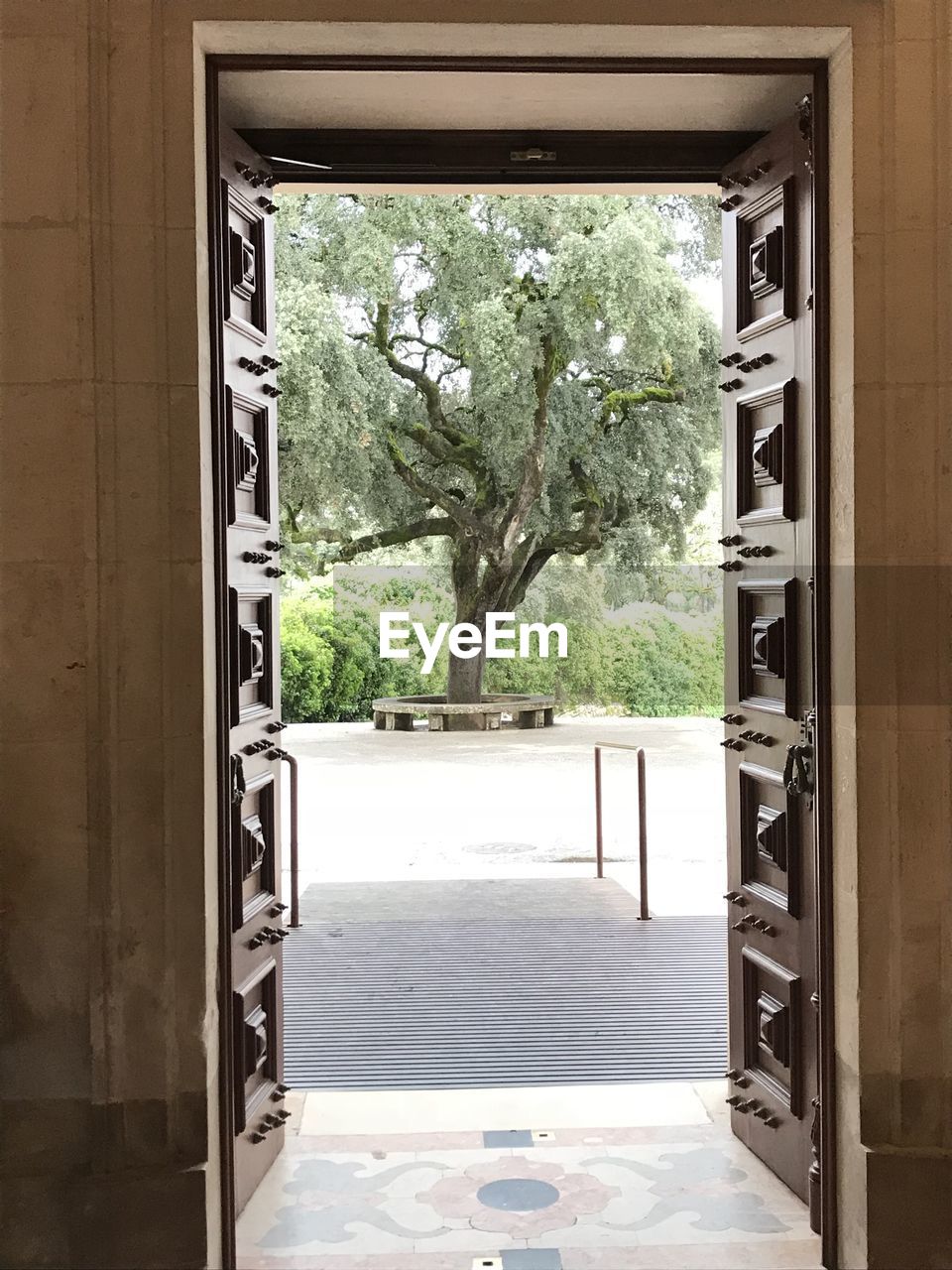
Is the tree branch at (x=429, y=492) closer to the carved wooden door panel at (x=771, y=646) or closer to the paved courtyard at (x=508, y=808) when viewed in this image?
the paved courtyard at (x=508, y=808)

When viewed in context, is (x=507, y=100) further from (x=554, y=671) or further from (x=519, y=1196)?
(x=554, y=671)

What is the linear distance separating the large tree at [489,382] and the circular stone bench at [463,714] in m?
0.36

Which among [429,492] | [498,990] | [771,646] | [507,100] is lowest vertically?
[498,990]

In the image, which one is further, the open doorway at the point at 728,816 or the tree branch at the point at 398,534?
the tree branch at the point at 398,534

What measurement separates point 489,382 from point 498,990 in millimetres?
10397

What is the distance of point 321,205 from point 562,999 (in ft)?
37.2

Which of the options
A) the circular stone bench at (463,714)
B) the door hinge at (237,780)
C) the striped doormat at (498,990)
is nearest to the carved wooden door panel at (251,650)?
the door hinge at (237,780)

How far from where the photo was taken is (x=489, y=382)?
47.2ft

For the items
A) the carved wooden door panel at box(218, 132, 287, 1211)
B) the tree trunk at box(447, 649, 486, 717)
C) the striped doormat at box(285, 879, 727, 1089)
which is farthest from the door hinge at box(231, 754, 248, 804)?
the tree trunk at box(447, 649, 486, 717)

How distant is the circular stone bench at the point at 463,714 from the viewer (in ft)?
51.5

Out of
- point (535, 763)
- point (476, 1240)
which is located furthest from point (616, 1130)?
point (535, 763)

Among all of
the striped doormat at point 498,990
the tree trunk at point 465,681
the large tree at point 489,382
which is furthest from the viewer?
the tree trunk at point 465,681

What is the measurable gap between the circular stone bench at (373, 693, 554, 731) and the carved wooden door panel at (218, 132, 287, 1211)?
12.2m

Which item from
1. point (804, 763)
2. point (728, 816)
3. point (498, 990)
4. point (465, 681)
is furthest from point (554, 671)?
point (804, 763)
